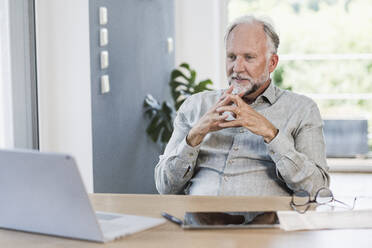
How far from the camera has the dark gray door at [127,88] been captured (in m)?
3.41

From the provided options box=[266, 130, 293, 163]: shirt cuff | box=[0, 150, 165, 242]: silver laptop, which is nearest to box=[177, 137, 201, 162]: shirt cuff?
box=[266, 130, 293, 163]: shirt cuff

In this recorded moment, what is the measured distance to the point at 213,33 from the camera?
209 inches

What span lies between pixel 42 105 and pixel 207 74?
7.60 feet

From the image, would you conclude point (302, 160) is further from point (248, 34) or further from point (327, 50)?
point (327, 50)

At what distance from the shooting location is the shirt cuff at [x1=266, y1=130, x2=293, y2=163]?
2.13 m

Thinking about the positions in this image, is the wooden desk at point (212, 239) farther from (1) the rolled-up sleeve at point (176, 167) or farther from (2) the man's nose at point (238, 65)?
(2) the man's nose at point (238, 65)

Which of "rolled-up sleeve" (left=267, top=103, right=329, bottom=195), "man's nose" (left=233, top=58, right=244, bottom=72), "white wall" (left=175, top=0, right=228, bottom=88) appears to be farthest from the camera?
"white wall" (left=175, top=0, right=228, bottom=88)

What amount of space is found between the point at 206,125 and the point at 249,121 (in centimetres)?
15

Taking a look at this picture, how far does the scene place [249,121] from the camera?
2.15 metres

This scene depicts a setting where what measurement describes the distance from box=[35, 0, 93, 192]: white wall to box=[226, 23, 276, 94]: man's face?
107 centimetres

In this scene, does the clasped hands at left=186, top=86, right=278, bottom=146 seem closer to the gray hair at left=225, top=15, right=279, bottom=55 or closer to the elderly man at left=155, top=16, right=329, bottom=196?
the elderly man at left=155, top=16, right=329, bottom=196

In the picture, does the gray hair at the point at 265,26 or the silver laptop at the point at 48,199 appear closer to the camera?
the silver laptop at the point at 48,199

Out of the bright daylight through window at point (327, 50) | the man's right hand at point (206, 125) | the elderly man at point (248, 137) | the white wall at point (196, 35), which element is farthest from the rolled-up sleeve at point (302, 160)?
the bright daylight through window at point (327, 50)

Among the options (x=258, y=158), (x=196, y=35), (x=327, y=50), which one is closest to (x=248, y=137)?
(x=258, y=158)
